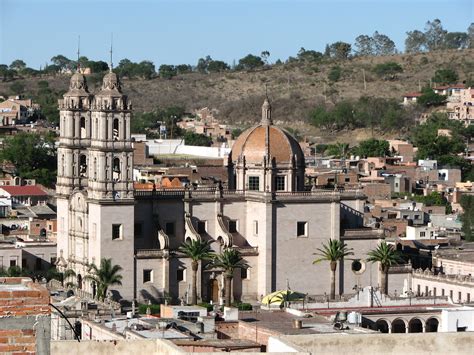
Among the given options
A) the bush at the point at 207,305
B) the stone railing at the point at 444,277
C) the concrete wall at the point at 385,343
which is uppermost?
the concrete wall at the point at 385,343

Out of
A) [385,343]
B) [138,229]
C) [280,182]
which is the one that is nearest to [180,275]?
[138,229]

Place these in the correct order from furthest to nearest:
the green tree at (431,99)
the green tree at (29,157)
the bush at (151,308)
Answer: the green tree at (431,99), the green tree at (29,157), the bush at (151,308)

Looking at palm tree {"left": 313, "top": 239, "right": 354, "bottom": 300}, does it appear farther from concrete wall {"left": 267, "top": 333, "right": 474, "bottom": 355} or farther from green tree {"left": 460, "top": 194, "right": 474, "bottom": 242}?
concrete wall {"left": 267, "top": 333, "right": 474, "bottom": 355}

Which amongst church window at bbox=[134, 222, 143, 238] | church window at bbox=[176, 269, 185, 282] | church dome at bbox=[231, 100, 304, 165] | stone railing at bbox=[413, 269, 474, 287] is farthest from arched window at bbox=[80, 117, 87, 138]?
stone railing at bbox=[413, 269, 474, 287]

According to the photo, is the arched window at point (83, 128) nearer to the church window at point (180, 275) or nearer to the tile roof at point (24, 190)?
the church window at point (180, 275)

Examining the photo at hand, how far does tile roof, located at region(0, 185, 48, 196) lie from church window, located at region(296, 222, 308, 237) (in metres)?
30.3

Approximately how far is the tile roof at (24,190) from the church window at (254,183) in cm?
2853

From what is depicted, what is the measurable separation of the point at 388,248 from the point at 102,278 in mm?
12817

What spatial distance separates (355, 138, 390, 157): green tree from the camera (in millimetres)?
145250

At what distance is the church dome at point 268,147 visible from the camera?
80.4m

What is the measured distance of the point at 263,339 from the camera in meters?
49.2

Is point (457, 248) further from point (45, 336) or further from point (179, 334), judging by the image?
point (45, 336)

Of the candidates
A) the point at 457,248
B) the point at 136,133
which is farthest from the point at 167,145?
the point at 457,248

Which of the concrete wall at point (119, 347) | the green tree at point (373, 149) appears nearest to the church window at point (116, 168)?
the concrete wall at point (119, 347)
